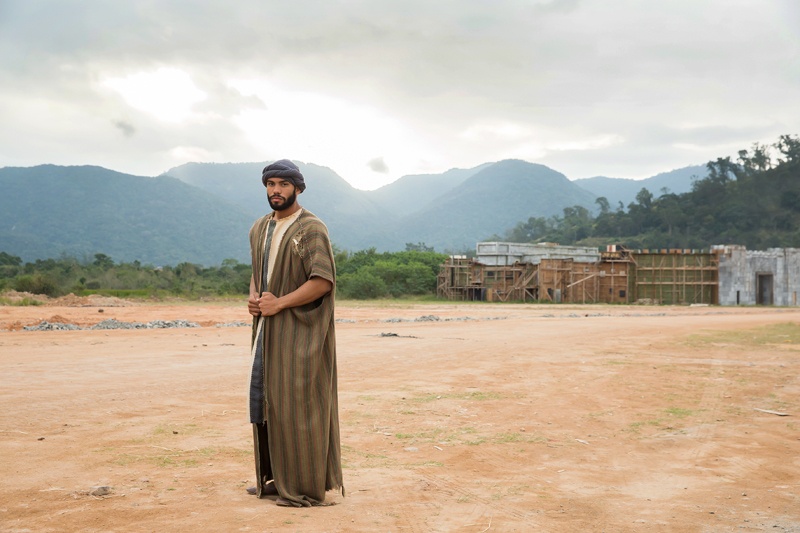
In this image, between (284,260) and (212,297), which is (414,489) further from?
(212,297)

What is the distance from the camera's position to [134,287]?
160ft

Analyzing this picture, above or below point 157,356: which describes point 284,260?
above

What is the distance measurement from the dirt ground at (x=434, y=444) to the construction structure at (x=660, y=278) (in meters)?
37.1

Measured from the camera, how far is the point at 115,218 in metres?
167

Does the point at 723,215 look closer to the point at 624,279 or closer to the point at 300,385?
the point at 624,279

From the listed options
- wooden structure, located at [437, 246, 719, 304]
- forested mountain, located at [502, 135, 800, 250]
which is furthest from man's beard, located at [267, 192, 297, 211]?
forested mountain, located at [502, 135, 800, 250]

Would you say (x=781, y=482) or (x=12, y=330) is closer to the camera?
(x=781, y=482)

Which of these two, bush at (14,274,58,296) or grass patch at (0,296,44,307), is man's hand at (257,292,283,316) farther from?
bush at (14,274,58,296)

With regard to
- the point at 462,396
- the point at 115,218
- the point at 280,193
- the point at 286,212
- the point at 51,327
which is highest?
the point at 115,218

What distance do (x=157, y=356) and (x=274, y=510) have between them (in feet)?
30.8

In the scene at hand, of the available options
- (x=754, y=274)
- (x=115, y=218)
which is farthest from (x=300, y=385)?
(x=115, y=218)

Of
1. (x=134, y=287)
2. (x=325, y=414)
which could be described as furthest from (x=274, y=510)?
(x=134, y=287)

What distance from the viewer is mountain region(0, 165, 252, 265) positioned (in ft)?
506

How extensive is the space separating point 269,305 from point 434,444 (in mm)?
2557
